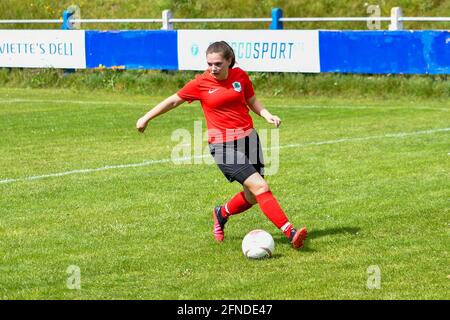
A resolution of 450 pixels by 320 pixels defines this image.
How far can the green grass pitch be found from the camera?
8625mm

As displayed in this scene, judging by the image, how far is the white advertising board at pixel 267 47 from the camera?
26.5m

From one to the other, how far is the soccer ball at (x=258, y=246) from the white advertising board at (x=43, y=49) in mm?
21052

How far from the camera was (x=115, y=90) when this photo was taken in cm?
2961

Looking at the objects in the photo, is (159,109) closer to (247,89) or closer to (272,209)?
(247,89)

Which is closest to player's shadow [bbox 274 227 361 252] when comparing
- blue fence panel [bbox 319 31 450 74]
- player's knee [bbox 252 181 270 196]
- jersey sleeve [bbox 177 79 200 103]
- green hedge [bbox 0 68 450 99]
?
player's knee [bbox 252 181 270 196]

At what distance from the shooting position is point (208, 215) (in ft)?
38.3

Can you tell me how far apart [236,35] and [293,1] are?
8.59 meters

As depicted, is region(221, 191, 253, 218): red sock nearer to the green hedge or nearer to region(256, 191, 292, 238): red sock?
region(256, 191, 292, 238): red sock

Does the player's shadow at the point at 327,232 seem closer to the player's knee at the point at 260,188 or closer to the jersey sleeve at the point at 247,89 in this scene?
the player's knee at the point at 260,188

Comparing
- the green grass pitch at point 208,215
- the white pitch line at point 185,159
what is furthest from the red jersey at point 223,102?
the white pitch line at point 185,159

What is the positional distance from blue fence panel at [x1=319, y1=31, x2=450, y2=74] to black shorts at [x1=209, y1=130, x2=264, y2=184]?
15.3m

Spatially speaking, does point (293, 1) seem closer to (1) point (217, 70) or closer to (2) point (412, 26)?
(2) point (412, 26)

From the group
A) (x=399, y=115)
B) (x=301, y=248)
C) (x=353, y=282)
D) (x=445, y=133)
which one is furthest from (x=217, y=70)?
(x=399, y=115)

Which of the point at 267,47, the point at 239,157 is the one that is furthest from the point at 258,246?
the point at 267,47
